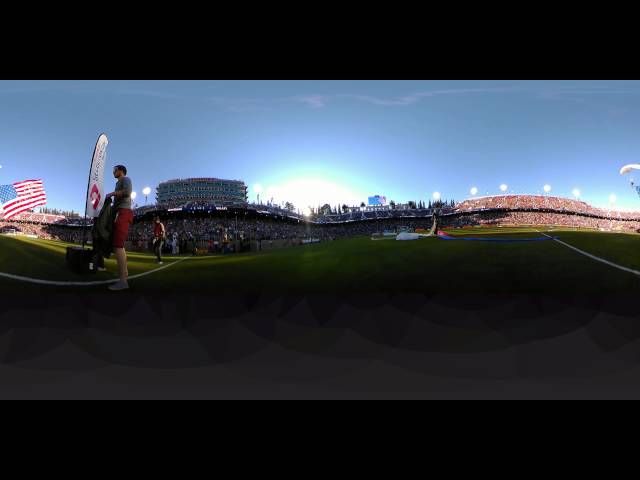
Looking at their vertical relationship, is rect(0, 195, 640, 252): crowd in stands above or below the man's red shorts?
above

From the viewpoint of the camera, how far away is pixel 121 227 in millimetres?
3451

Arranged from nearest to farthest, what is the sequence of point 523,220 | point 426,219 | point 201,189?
1. point 523,220
2. point 426,219
3. point 201,189

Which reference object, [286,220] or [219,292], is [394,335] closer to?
[219,292]

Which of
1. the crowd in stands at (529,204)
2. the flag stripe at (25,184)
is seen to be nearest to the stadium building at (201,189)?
the flag stripe at (25,184)

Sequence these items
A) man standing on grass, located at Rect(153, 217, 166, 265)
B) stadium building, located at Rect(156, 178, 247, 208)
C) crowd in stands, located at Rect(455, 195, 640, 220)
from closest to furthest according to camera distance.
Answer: man standing on grass, located at Rect(153, 217, 166, 265) → crowd in stands, located at Rect(455, 195, 640, 220) → stadium building, located at Rect(156, 178, 247, 208)

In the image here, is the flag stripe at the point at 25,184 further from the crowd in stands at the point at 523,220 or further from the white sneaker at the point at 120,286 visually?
the crowd in stands at the point at 523,220

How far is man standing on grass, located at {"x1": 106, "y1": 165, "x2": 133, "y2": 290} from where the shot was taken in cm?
341

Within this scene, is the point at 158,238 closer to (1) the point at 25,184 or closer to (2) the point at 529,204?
(1) the point at 25,184

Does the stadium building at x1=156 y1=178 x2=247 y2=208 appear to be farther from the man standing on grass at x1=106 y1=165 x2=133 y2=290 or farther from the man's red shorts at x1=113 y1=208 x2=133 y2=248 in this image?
the man's red shorts at x1=113 y1=208 x2=133 y2=248

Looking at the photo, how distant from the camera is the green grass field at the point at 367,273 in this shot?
356 centimetres

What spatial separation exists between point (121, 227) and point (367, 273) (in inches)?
150

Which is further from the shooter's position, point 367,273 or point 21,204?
point 21,204

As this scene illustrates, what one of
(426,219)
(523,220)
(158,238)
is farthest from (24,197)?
(523,220)

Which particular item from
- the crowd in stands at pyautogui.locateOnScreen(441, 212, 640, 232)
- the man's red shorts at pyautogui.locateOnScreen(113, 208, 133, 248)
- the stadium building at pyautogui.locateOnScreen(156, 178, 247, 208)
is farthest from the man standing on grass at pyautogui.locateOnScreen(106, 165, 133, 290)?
the crowd in stands at pyautogui.locateOnScreen(441, 212, 640, 232)
